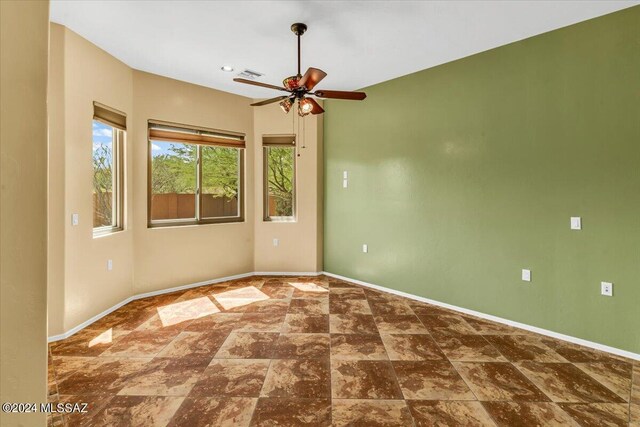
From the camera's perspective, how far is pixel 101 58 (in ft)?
11.1

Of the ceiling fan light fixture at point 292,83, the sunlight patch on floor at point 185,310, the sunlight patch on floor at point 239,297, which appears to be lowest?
the sunlight patch on floor at point 185,310

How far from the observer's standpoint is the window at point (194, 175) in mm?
4246

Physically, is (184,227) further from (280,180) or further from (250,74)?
(250,74)

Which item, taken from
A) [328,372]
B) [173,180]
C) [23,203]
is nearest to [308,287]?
[328,372]

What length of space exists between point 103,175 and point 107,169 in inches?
4.5

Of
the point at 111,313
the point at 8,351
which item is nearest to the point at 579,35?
the point at 8,351

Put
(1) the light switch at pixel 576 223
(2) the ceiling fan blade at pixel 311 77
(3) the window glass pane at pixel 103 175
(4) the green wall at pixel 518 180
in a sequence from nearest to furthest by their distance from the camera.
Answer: (2) the ceiling fan blade at pixel 311 77 < (4) the green wall at pixel 518 180 < (1) the light switch at pixel 576 223 < (3) the window glass pane at pixel 103 175

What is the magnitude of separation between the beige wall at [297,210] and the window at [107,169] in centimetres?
188

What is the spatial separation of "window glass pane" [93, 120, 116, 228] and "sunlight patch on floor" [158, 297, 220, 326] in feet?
4.07

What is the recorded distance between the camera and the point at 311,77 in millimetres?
2592

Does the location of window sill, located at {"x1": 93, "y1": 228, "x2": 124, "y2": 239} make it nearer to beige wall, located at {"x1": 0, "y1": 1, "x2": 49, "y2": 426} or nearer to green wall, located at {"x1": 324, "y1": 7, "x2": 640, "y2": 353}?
beige wall, located at {"x1": 0, "y1": 1, "x2": 49, "y2": 426}

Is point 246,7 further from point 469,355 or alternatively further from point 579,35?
point 469,355

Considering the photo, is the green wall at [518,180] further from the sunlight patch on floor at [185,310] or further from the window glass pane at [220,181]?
the sunlight patch on floor at [185,310]

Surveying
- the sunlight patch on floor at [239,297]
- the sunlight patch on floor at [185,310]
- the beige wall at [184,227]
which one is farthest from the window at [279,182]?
the sunlight patch on floor at [185,310]
